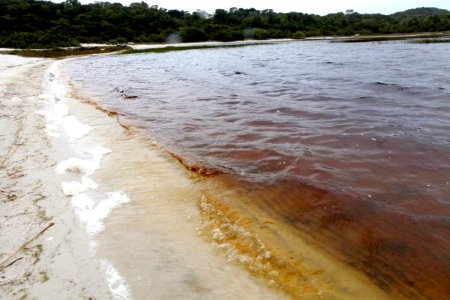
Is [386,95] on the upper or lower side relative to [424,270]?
upper

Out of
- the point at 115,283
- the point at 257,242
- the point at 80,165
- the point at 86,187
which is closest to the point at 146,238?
the point at 115,283

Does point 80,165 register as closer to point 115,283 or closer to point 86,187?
point 86,187

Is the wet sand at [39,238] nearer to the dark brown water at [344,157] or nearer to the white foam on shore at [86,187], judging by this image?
the white foam on shore at [86,187]

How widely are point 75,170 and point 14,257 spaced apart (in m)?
2.36

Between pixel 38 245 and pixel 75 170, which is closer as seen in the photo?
pixel 38 245

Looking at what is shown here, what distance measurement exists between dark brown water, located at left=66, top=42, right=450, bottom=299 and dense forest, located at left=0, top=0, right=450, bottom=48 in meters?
53.5

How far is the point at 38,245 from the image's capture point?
11.0 ft

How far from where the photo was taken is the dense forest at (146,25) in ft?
207

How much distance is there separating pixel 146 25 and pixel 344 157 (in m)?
90.8

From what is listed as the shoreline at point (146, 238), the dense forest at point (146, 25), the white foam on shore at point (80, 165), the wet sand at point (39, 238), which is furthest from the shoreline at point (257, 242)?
the dense forest at point (146, 25)

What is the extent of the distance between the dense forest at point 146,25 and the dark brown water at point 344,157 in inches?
2105

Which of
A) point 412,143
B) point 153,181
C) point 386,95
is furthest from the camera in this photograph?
point 386,95

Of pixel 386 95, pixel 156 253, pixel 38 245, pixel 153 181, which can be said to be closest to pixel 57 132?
pixel 153 181

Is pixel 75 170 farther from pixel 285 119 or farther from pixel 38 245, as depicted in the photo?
pixel 285 119
